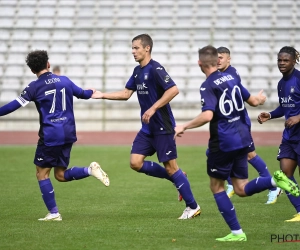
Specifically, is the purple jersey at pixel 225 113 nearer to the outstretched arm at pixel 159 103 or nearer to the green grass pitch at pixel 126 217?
the green grass pitch at pixel 126 217

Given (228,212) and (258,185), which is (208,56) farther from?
(228,212)

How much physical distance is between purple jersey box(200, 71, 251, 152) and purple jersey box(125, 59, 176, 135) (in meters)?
1.55

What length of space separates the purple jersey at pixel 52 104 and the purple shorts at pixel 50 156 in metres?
0.06

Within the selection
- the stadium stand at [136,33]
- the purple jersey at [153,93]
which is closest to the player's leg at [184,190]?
the purple jersey at [153,93]

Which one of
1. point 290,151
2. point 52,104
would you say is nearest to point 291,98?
point 290,151

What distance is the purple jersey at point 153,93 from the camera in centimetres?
853

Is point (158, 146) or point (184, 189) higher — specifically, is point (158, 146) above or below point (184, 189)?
above

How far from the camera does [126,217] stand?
865cm

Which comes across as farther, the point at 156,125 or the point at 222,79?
the point at 156,125

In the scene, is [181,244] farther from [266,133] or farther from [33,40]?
[33,40]

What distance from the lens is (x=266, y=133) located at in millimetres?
19984

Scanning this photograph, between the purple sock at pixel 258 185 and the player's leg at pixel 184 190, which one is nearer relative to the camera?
the purple sock at pixel 258 185

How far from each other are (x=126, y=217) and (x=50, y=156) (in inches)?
45.6

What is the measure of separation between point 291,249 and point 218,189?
3.07 ft
